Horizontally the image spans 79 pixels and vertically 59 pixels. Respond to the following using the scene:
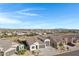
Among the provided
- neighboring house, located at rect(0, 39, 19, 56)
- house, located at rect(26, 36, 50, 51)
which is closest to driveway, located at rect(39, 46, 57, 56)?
house, located at rect(26, 36, 50, 51)

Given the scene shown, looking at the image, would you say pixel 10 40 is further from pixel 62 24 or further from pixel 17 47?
pixel 62 24

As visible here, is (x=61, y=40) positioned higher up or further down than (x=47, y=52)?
higher up

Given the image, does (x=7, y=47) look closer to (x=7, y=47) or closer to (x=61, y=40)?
(x=7, y=47)

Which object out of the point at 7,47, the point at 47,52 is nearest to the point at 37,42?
the point at 47,52

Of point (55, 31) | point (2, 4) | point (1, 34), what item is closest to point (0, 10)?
point (2, 4)

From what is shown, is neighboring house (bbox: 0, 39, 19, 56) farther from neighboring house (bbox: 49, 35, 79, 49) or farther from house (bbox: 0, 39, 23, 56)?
neighboring house (bbox: 49, 35, 79, 49)

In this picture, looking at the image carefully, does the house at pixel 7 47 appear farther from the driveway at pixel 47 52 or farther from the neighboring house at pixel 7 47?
the driveway at pixel 47 52

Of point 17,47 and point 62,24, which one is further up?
point 62,24
